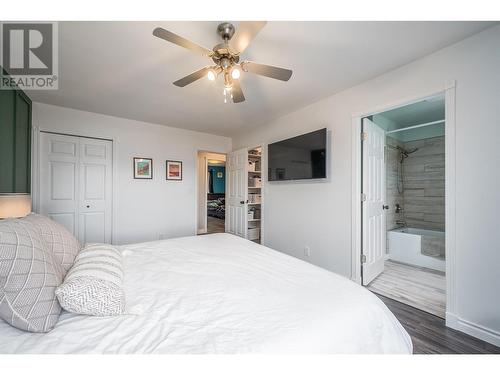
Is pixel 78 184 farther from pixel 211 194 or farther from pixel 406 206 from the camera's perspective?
pixel 211 194

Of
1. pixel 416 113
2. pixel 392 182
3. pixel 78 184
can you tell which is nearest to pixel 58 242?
pixel 78 184

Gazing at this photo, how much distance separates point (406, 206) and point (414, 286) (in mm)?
2104

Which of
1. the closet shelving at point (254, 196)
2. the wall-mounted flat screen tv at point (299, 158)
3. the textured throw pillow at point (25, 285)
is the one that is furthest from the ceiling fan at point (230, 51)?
the closet shelving at point (254, 196)

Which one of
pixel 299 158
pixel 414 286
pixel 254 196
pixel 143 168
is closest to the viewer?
pixel 414 286

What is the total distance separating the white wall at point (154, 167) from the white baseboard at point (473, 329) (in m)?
3.71

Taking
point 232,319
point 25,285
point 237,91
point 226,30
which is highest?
point 226,30

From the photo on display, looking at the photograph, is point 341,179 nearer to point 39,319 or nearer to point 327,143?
point 327,143

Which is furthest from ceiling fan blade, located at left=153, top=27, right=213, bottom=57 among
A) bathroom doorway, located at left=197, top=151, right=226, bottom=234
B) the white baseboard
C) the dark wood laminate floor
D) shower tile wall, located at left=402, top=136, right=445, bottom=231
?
shower tile wall, located at left=402, top=136, right=445, bottom=231

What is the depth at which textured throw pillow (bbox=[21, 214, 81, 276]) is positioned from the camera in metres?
1.17

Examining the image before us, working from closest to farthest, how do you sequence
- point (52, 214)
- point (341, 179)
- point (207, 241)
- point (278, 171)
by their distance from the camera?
point (207, 241)
point (341, 179)
point (52, 214)
point (278, 171)

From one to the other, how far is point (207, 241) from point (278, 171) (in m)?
1.73

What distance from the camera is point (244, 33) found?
1.25 m

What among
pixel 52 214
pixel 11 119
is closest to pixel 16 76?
pixel 11 119
